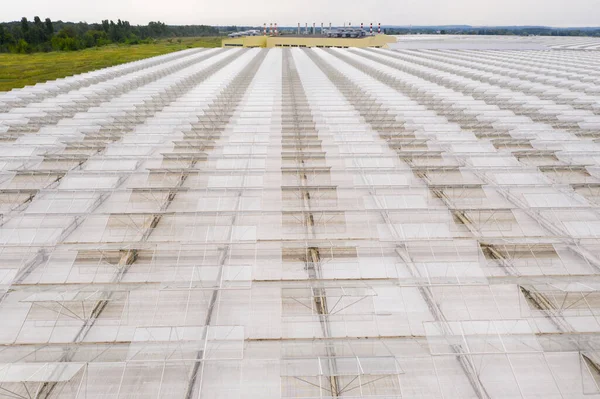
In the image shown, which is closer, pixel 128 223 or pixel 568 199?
pixel 128 223

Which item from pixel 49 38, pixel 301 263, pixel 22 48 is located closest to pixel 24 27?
pixel 49 38

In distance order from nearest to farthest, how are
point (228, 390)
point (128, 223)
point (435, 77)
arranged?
point (228, 390) → point (128, 223) → point (435, 77)

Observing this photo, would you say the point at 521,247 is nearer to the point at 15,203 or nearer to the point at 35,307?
the point at 35,307

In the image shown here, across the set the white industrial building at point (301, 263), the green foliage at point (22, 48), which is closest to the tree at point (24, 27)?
the green foliage at point (22, 48)

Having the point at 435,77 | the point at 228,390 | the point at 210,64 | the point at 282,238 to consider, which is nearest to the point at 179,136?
the point at 282,238

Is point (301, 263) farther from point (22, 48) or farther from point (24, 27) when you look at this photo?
point (24, 27)

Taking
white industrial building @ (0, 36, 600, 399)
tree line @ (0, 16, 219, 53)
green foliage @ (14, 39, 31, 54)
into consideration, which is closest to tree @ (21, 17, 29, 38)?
tree line @ (0, 16, 219, 53)

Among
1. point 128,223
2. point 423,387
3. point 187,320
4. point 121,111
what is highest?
point 121,111

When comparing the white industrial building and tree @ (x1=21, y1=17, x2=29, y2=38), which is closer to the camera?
the white industrial building

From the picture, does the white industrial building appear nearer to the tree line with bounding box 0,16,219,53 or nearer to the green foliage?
the green foliage
